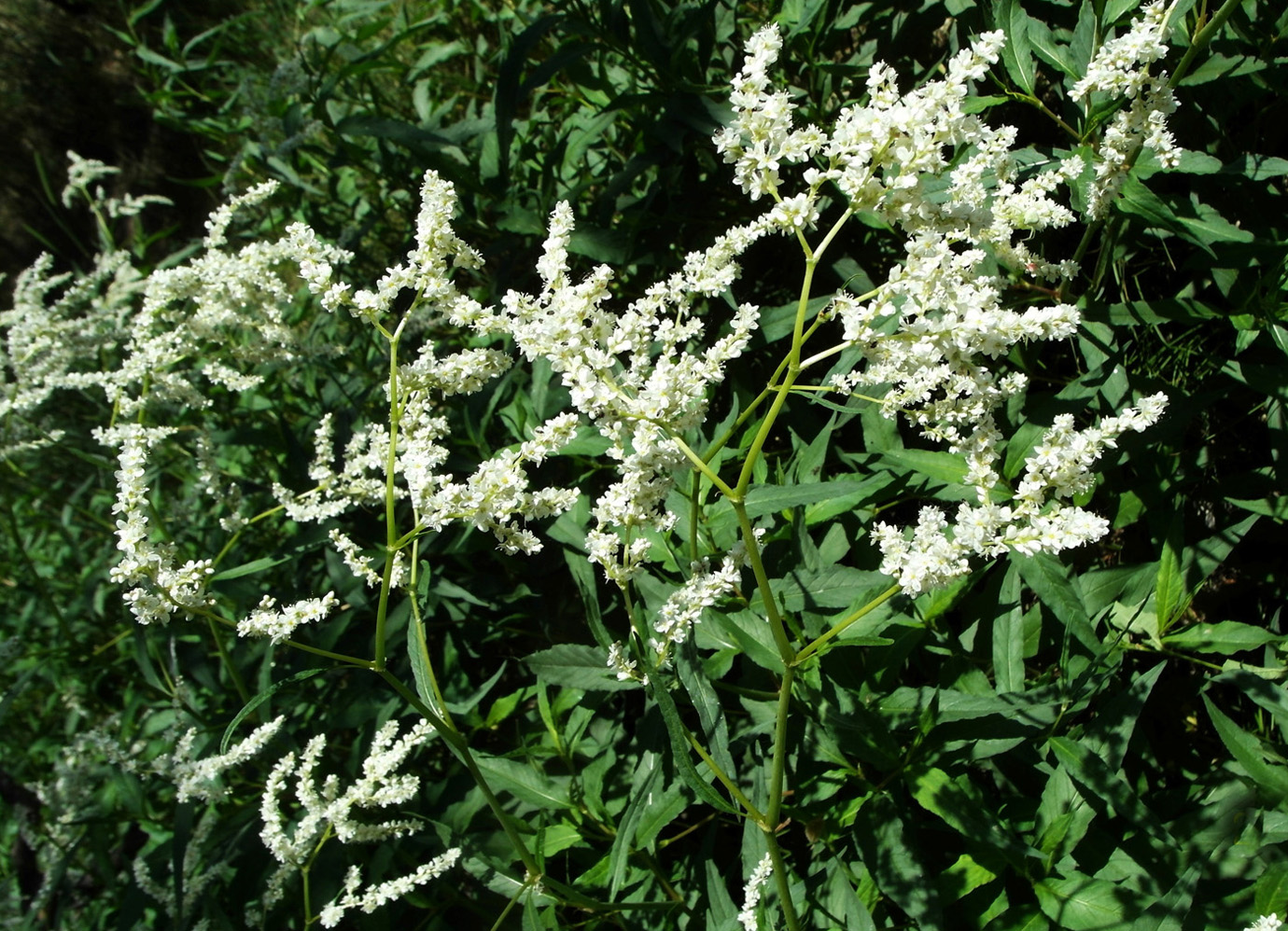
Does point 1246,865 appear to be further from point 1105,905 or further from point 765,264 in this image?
point 765,264

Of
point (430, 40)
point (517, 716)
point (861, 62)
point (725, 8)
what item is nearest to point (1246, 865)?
point (517, 716)

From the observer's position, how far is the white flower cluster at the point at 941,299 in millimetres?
1409

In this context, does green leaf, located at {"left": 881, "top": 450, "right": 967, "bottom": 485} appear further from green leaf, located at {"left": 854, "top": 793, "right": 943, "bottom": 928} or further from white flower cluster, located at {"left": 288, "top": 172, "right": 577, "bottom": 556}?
white flower cluster, located at {"left": 288, "top": 172, "right": 577, "bottom": 556}

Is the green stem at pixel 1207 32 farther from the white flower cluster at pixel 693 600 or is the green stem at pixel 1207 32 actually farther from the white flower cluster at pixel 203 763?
the white flower cluster at pixel 203 763

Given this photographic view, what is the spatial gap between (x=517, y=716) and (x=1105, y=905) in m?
1.83

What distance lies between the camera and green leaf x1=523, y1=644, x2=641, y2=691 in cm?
219

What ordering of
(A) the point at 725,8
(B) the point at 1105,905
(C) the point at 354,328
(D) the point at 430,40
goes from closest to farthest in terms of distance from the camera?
1. (B) the point at 1105,905
2. (A) the point at 725,8
3. (C) the point at 354,328
4. (D) the point at 430,40

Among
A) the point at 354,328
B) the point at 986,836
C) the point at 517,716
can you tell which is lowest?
the point at 517,716

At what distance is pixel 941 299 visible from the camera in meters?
1.43

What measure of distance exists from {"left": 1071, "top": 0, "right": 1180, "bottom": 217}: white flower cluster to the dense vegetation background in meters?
0.09

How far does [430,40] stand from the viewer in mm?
4613

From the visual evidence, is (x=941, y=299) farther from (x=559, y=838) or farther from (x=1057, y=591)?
(x=559, y=838)

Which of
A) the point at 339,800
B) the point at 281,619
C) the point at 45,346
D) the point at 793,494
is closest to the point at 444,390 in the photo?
the point at 281,619

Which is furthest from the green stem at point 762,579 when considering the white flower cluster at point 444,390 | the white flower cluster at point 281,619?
the white flower cluster at point 281,619
